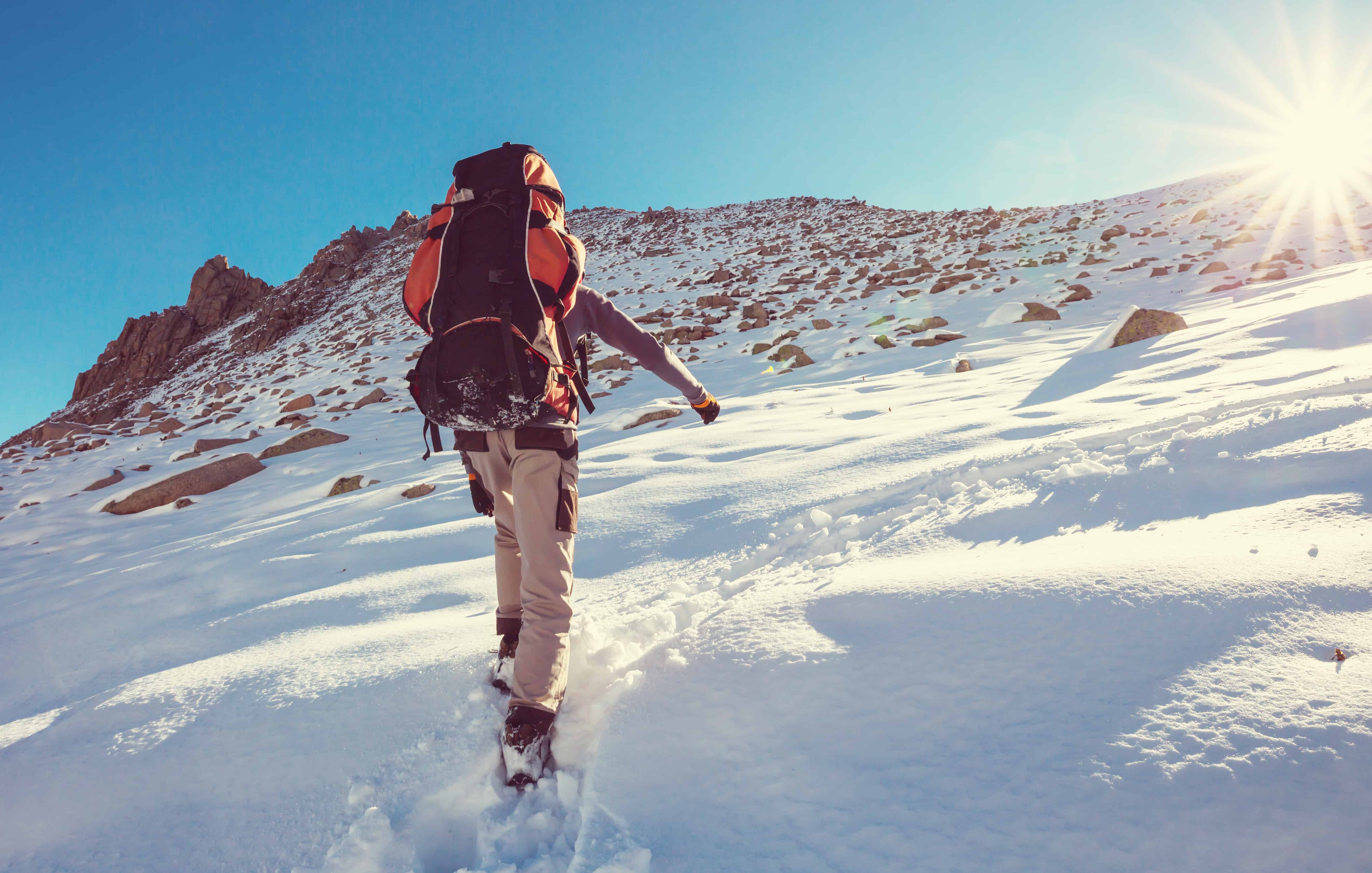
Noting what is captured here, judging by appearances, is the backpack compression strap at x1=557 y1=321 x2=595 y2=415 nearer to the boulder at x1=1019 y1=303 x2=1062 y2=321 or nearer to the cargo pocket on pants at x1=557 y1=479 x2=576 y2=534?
the cargo pocket on pants at x1=557 y1=479 x2=576 y2=534

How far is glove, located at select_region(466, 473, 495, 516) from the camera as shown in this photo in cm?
208

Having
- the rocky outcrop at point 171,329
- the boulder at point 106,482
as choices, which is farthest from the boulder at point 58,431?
the rocky outcrop at point 171,329

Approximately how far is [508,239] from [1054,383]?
15.6 ft

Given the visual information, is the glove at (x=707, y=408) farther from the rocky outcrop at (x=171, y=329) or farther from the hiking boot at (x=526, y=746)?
the rocky outcrop at (x=171, y=329)

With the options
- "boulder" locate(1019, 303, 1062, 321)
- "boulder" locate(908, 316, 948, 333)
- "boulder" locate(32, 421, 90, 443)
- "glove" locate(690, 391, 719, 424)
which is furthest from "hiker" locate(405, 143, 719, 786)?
"boulder" locate(32, 421, 90, 443)

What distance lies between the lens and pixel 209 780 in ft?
5.55

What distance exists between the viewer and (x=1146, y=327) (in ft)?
19.1

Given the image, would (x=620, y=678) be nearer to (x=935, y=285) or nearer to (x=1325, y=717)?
(x=1325, y=717)

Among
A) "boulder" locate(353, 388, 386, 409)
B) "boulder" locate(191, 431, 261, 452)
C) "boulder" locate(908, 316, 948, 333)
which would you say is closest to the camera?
"boulder" locate(191, 431, 261, 452)

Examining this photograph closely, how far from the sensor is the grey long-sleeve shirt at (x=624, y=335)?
201 centimetres

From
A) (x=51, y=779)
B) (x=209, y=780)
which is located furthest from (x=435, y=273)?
(x=51, y=779)

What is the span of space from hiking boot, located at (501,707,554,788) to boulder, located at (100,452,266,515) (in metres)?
7.59

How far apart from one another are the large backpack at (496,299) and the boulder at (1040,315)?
31.5 ft

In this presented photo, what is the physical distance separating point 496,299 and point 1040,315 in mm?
9965
